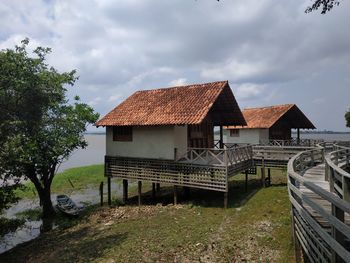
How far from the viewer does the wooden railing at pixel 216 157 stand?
18.4m

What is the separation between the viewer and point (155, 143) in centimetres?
2069

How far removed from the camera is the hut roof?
111ft

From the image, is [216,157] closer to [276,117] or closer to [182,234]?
[182,234]

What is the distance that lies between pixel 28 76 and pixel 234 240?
514 inches

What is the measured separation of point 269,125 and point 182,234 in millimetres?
22046

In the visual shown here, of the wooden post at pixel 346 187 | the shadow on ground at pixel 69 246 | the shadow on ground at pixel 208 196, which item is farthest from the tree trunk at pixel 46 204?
the wooden post at pixel 346 187

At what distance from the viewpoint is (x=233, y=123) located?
81.3ft

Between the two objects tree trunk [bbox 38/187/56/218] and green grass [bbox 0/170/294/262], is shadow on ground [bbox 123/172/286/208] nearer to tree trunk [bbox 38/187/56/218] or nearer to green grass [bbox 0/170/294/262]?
green grass [bbox 0/170/294/262]

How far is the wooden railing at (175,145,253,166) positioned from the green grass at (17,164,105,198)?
50.9 feet

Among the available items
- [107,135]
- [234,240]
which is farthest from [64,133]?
[234,240]

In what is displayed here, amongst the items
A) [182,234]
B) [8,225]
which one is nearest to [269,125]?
[182,234]

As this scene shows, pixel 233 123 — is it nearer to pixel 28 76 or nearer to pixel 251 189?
pixel 251 189

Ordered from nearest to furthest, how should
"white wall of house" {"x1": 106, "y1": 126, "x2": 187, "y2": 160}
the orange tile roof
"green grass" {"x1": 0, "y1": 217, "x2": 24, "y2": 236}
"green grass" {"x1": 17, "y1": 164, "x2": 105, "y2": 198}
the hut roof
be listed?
"green grass" {"x1": 0, "y1": 217, "x2": 24, "y2": 236} < the orange tile roof < "white wall of house" {"x1": 106, "y1": 126, "x2": 187, "y2": 160} < "green grass" {"x1": 17, "y1": 164, "x2": 105, "y2": 198} < the hut roof

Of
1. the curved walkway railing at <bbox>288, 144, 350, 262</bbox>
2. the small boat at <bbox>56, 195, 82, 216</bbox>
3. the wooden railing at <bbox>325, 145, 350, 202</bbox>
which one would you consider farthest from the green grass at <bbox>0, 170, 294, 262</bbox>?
the curved walkway railing at <bbox>288, 144, 350, 262</bbox>
